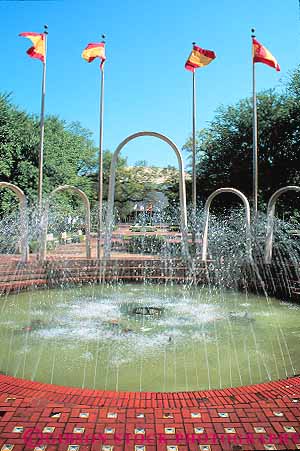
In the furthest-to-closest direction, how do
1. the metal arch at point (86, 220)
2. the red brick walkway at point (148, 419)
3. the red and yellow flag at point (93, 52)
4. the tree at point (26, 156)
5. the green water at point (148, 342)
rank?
the tree at point (26, 156) → the red and yellow flag at point (93, 52) → the metal arch at point (86, 220) → the green water at point (148, 342) → the red brick walkway at point (148, 419)

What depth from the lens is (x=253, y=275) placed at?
11516 millimetres

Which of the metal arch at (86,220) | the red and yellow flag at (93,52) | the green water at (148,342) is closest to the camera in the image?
the green water at (148,342)

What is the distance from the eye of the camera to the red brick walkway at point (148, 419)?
9.43 ft

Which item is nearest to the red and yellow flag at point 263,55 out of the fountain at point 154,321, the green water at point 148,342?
the fountain at point 154,321

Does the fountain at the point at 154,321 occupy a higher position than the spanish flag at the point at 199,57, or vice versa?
the spanish flag at the point at 199,57

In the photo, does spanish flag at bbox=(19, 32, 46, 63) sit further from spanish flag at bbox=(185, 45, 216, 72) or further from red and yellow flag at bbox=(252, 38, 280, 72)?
red and yellow flag at bbox=(252, 38, 280, 72)

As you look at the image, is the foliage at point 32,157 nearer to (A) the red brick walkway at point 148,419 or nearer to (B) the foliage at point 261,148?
(B) the foliage at point 261,148

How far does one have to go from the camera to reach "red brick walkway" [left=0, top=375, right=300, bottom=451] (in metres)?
2.88

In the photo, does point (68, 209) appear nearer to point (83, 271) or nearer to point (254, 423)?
point (83, 271)

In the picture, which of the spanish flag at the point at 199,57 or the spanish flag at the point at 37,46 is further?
the spanish flag at the point at 199,57

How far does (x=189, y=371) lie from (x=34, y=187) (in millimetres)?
18764

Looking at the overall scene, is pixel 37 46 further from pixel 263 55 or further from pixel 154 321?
pixel 154 321

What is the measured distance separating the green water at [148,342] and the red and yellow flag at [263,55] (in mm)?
8752

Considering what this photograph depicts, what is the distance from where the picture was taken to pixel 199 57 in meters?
14.7
